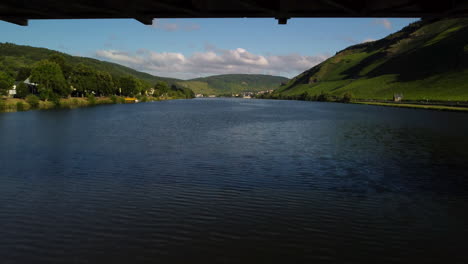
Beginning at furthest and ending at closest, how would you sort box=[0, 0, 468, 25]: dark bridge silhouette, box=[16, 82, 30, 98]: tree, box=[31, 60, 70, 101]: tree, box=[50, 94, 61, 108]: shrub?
box=[31, 60, 70, 101]: tree, box=[50, 94, 61, 108]: shrub, box=[16, 82, 30, 98]: tree, box=[0, 0, 468, 25]: dark bridge silhouette

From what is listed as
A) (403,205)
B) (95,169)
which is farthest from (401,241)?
(95,169)

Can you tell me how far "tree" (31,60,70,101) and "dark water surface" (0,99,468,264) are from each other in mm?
97207

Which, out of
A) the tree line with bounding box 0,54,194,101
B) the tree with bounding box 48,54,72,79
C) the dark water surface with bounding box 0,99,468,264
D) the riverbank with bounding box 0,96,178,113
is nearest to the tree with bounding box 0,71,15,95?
the tree line with bounding box 0,54,194,101

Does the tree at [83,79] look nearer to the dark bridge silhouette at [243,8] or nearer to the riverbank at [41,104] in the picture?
the riverbank at [41,104]

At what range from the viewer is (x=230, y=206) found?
1900 centimetres

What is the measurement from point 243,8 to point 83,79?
155 meters

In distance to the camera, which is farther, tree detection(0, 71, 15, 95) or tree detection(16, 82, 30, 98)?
tree detection(16, 82, 30, 98)

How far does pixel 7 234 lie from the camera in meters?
14.8

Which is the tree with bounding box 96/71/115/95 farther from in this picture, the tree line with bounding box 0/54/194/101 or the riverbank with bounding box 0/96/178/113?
the riverbank with bounding box 0/96/178/113

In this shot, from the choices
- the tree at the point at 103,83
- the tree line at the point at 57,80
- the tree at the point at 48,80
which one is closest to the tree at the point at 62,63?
the tree line at the point at 57,80

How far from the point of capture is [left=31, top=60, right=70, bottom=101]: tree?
12490cm

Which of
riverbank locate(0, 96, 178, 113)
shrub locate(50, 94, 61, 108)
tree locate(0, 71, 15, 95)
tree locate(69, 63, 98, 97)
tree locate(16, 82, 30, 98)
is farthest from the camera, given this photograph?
tree locate(69, 63, 98, 97)

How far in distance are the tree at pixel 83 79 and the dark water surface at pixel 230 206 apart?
407 feet

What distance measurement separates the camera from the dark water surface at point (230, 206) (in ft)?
44.8
